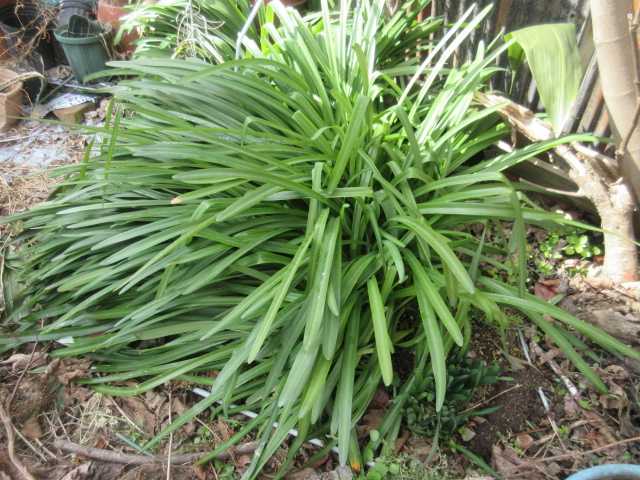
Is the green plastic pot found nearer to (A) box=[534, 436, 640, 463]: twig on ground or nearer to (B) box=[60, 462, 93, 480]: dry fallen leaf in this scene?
(B) box=[60, 462, 93, 480]: dry fallen leaf

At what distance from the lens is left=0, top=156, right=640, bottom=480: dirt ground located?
134 cm

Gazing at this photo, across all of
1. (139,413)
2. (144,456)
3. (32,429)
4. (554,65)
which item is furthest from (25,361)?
(554,65)

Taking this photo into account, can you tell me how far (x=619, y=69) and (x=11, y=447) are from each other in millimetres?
2072

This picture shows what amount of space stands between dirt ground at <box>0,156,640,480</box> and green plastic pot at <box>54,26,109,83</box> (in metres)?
2.15

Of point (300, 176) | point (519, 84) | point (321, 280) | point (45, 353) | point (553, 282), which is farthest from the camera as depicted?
point (519, 84)

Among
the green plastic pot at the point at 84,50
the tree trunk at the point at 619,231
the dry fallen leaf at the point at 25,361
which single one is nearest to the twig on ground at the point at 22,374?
the dry fallen leaf at the point at 25,361

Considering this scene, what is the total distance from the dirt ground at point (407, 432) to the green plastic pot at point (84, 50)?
2145 millimetres

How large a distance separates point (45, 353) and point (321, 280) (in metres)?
1.03

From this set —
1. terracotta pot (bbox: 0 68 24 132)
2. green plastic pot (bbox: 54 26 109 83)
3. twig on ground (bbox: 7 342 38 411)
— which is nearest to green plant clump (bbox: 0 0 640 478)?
twig on ground (bbox: 7 342 38 411)

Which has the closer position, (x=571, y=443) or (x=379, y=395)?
(x=571, y=443)

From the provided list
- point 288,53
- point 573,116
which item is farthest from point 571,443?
point 288,53

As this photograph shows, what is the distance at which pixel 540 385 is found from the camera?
148cm

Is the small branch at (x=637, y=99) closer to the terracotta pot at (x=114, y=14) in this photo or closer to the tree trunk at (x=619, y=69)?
the tree trunk at (x=619, y=69)

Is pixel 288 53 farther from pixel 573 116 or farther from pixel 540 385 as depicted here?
pixel 540 385
